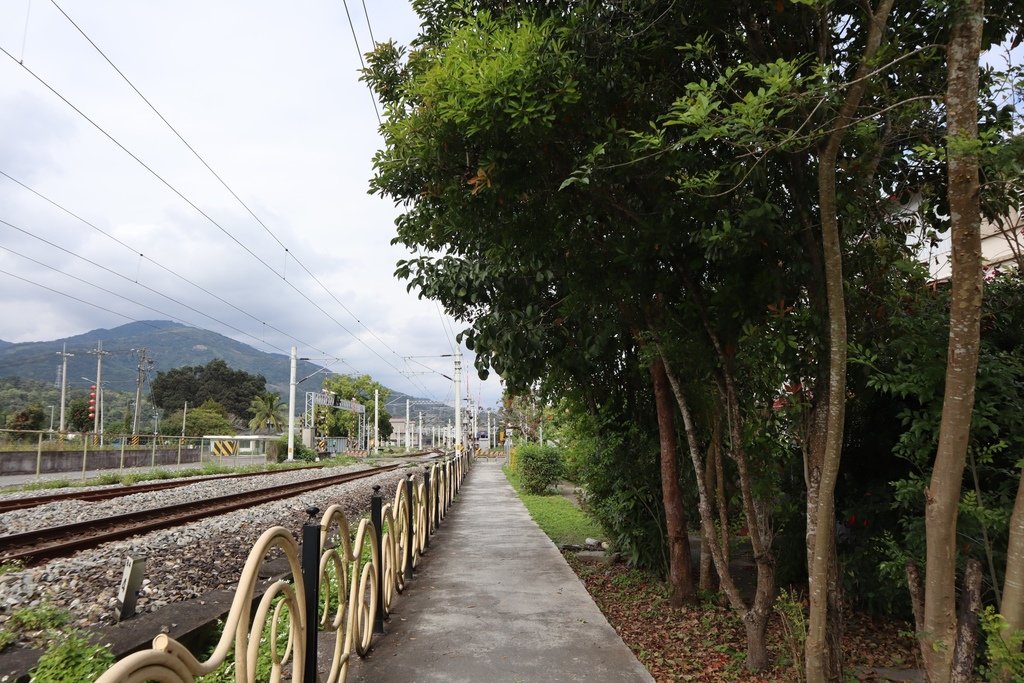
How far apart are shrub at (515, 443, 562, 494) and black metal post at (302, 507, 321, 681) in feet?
53.7

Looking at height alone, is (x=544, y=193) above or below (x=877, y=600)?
above

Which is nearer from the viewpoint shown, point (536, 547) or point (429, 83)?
point (429, 83)

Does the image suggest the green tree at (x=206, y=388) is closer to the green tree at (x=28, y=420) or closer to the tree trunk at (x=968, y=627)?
the green tree at (x=28, y=420)

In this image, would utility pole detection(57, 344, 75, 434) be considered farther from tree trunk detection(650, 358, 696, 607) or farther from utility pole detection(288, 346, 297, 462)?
tree trunk detection(650, 358, 696, 607)

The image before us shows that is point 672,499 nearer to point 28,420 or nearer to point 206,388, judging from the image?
point 28,420

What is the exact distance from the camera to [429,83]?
3.78 metres

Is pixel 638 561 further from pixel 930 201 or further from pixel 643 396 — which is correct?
pixel 930 201

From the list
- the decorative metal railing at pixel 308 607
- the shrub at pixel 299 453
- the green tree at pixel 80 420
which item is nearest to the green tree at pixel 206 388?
the green tree at pixel 80 420

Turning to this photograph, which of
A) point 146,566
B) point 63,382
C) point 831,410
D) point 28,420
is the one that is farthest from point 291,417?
point 831,410

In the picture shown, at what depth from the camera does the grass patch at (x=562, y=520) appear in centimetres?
1081

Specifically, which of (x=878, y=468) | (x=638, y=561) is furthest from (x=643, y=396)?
(x=878, y=468)

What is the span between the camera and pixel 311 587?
291cm

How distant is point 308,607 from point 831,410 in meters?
2.50

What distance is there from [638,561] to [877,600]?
279cm
